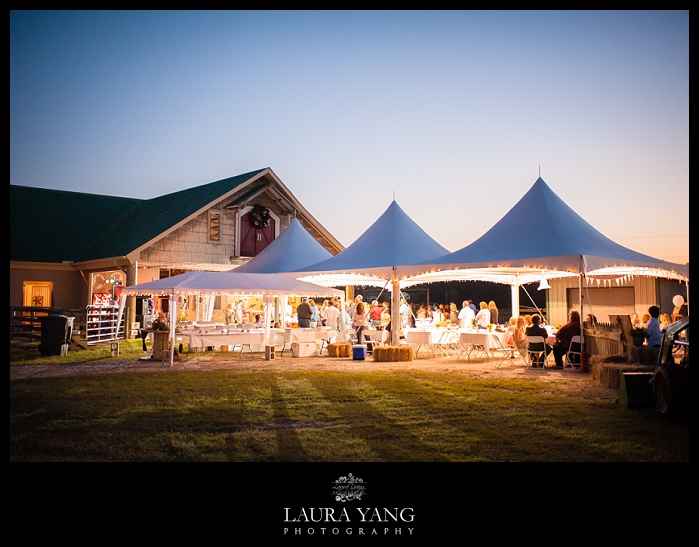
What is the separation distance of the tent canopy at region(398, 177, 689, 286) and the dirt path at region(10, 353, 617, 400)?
1868 mm

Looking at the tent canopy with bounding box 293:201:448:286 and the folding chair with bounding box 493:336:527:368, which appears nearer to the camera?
the folding chair with bounding box 493:336:527:368

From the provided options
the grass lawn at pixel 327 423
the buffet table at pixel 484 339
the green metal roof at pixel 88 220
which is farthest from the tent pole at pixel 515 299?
the green metal roof at pixel 88 220

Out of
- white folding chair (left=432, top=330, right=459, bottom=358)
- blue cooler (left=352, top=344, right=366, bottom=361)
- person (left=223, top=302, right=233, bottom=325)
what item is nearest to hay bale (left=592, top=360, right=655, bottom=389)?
white folding chair (left=432, top=330, right=459, bottom=358)

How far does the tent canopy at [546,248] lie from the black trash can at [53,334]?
748 cm

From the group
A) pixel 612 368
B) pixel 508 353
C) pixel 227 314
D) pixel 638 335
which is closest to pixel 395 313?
pixel 508 353

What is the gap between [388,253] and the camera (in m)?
14.9

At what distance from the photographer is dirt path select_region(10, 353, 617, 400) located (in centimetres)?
1031

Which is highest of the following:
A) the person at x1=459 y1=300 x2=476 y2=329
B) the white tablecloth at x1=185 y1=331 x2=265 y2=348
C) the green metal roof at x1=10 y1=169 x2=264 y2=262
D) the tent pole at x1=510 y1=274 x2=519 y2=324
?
the green metal roof at x1=10 y1=169 x2=264 y2=262

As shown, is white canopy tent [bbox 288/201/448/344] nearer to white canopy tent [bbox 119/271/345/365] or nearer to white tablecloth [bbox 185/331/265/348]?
white canopy tent [bbox 119/271/345/365]

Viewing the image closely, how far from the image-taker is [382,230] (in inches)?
619

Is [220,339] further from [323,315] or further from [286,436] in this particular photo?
[286,436]

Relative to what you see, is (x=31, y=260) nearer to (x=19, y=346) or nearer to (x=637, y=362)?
(x=19, y=346)
